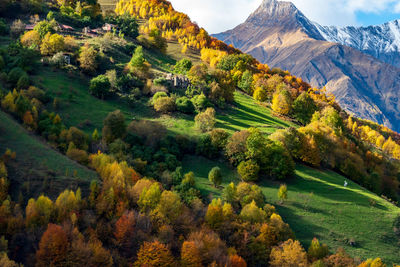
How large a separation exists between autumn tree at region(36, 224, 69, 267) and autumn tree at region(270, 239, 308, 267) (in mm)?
22880

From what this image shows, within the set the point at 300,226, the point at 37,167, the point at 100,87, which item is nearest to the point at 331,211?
the point at 300,226

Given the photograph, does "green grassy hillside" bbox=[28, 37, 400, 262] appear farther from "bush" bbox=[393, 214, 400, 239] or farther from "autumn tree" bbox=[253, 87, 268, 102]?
"autumn tree" bbox=[253, 87, 268, 102]

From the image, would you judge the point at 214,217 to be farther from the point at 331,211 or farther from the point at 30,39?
the point at 30,39

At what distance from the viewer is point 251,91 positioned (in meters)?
110

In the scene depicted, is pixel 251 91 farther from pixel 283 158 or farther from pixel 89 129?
pixel 89 129

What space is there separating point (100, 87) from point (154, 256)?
46.8m

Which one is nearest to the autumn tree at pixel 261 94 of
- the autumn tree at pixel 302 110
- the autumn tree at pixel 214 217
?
the autumn tree at pixel 302 110

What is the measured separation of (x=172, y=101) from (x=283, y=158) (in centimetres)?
2874

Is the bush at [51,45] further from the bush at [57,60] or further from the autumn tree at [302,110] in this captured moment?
the autumn tree at [302,110]

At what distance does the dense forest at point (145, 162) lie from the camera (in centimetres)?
3069

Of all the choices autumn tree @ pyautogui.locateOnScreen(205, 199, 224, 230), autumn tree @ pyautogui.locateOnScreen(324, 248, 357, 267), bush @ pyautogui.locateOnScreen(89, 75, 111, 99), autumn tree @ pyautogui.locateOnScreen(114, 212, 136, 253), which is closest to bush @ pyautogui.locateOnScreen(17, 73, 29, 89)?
bush @ pyautogui.locateOnScreen(89, 75, 111, 99)

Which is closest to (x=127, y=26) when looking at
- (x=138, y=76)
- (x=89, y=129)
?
(x=138, y=76)

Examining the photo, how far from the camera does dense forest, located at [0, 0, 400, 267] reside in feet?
101

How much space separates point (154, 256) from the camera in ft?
97.3
